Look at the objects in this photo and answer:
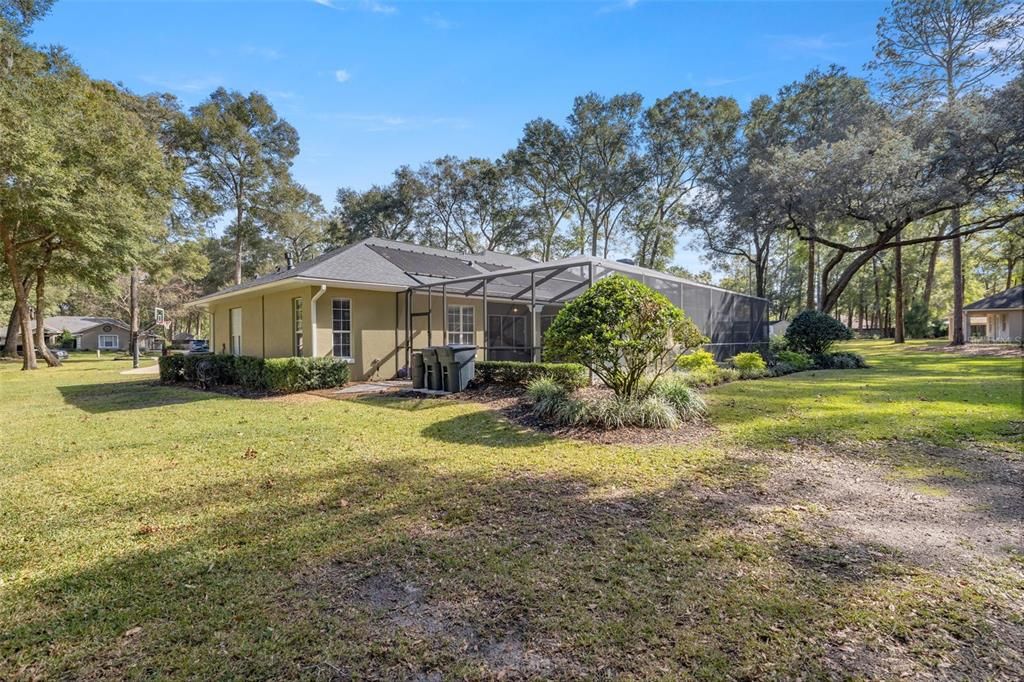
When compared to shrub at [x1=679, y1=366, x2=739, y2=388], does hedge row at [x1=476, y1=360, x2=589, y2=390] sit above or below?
above

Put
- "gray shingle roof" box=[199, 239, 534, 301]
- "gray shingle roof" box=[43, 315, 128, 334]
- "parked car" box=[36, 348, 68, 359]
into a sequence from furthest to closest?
"gray shingle roof" box=[43, 315, 128, 334], "parked car" box=[36, 348, 68, 359], "gray shingle roof" box=[199, 239, 534, 301]

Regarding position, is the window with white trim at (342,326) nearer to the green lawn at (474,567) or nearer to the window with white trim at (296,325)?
the window with white trim at (296,325)

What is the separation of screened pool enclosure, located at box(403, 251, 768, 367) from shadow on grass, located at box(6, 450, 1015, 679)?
708cm

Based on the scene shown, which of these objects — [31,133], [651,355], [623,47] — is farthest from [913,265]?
[31,133]

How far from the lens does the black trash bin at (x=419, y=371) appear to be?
1030cm

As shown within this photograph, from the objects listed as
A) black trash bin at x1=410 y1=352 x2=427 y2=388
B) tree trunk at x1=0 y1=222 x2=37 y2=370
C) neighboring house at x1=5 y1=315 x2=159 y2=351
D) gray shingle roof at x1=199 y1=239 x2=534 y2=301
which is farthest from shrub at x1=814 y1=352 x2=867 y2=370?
neighboring house at x1=5 y1=315 x2=159 y2=351

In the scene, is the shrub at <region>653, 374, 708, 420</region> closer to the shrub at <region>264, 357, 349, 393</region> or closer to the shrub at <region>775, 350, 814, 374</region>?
the shrub at <region>264, 357, 349, 393</region>

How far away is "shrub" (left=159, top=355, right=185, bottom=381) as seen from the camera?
1311 centimetres

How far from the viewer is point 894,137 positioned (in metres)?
17.2

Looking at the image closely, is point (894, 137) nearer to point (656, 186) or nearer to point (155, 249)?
point (656, 186)

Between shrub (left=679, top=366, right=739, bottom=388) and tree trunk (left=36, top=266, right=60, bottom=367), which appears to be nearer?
→ shrub (left=679, top=366, right=739, bottom=388)

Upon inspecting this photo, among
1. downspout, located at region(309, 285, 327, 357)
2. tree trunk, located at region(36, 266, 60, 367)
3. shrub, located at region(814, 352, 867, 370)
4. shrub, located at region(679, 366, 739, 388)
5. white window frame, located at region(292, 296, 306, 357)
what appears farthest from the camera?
tree trunk, located at region(36, 266, 60, 367)

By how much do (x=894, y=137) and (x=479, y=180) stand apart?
870 inches

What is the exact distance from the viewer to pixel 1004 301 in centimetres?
2828
